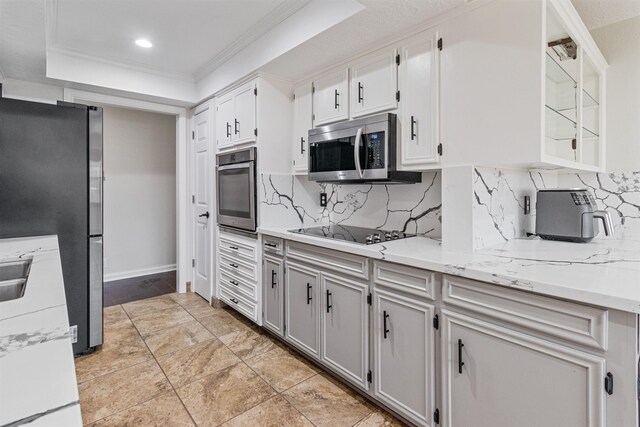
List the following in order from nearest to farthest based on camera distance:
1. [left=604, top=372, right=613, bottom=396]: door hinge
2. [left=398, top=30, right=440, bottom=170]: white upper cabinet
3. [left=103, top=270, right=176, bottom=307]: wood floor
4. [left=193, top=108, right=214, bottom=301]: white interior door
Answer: [left=604, top=372, right=613, bottom=396]: door hinge
[left=398, top=30, right=440, bottom=170]: white upper cabinet
[left=193, top=108, right=214, bottom=301]: white interior door
[left=103, top=270, right=176, bottom=307]: wood floor

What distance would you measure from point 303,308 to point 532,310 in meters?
1.46

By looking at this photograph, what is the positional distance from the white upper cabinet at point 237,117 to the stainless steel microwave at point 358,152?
615 mm

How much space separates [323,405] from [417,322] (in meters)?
0.79

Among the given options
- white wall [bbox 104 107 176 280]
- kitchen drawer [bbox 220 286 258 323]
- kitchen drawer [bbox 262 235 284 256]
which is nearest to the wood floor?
white wall [bbox 104 107 176 280]

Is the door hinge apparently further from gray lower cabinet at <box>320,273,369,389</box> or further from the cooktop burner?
the cooktop burner

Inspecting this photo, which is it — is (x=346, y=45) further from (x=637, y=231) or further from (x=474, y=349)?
(x=637, y=231)

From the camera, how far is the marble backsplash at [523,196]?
1.84m

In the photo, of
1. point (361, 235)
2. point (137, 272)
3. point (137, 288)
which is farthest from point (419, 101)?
point (137, 272)

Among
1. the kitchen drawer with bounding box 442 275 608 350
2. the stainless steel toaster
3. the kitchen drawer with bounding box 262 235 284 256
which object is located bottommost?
the kitchen drawer with bounding box 442 275 608 350

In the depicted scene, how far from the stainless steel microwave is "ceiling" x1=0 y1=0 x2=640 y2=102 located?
523 millimetres

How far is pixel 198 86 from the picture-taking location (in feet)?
12.1

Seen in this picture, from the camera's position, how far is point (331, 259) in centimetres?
210

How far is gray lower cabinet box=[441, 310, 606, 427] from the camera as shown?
1.13 metres

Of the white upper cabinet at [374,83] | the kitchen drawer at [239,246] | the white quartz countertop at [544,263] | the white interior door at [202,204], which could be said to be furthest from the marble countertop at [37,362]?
the white interior door at [202,204]
